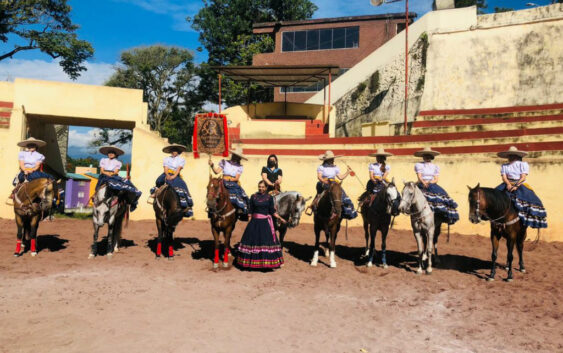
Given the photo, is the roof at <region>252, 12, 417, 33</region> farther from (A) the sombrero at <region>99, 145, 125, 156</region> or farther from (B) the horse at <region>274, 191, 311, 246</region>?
(A) the sombrero at <region>99, 145, 125, 156</region>

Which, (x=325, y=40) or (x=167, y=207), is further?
(x=325, y=40)

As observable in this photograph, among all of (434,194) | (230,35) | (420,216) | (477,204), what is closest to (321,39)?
(230,35)

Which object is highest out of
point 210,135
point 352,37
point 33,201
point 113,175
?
point 352,37

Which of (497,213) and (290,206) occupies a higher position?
(497,213)

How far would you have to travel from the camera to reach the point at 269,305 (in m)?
6.86

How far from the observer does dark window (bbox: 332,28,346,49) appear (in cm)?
3578

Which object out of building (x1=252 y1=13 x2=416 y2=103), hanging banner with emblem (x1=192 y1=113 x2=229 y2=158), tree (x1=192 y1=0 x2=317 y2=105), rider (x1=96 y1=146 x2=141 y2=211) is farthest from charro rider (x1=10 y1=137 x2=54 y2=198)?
tree (x1=192 y1=0 x2=317 y2=105)

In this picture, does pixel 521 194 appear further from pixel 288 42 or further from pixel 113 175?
pixel 288 42

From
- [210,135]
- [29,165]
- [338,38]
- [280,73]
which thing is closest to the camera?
[29,165]

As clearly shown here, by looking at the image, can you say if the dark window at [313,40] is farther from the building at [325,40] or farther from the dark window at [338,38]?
Result: the dark window at [338,38]

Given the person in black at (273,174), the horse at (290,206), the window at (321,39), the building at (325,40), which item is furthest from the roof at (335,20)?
the horse at (290,206)

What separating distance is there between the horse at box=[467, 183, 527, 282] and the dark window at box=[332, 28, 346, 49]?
2970 centimetres

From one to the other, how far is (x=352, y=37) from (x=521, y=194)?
29649 mm

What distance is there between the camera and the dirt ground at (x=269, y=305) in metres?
5.29
